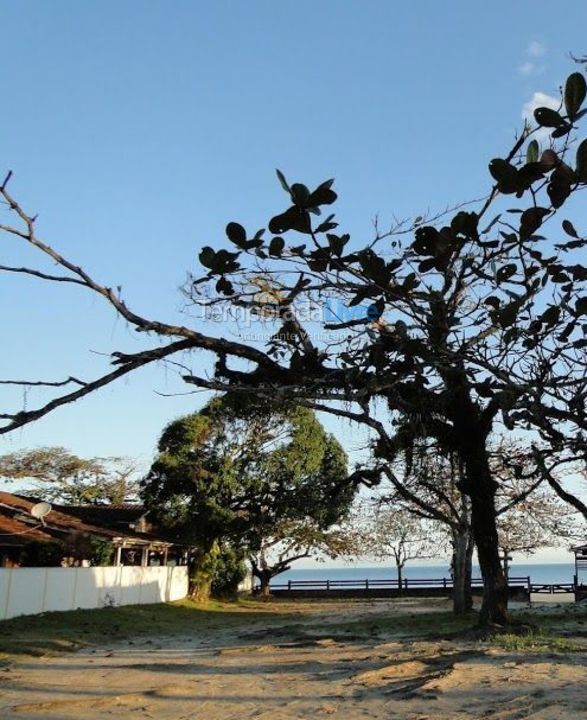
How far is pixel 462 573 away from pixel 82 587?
1108cm

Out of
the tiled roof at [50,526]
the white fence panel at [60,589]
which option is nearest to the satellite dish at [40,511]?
the tiled roof at [50,526]

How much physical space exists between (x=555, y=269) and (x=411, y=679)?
475cm

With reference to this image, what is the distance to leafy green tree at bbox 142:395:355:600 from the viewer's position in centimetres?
2844

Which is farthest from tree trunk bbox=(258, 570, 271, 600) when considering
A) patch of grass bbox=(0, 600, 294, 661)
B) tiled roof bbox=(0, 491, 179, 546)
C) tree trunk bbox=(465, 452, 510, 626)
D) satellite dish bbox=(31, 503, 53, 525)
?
tree trunk bbox=(465, 452, 510, 626)

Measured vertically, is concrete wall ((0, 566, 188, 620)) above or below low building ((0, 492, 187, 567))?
below

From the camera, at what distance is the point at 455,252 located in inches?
154

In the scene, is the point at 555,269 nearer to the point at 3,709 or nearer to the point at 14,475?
the point at 3,709

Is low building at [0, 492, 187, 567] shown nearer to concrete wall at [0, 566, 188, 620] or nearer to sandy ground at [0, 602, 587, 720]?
concrete wall at [0, 566, 188, 620]

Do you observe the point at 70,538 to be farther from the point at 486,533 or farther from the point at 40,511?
the point at 486,533

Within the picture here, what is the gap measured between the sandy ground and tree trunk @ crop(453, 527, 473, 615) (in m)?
8.46

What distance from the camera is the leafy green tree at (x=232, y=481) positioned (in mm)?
28438

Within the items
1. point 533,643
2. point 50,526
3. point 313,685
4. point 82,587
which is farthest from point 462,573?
point 50,526

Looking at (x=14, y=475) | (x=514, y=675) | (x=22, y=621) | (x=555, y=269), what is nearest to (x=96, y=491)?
(x=14, y=475)

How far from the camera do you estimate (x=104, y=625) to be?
18.2m
